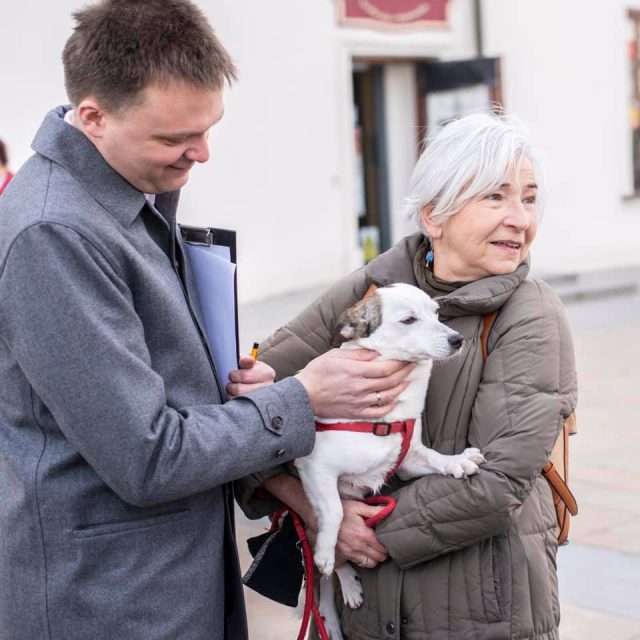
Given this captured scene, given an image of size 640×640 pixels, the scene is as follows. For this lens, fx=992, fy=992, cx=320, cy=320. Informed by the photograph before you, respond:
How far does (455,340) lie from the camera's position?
233 cm

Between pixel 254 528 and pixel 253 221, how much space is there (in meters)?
7.22

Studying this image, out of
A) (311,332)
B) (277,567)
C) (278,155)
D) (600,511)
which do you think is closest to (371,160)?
(278,155)

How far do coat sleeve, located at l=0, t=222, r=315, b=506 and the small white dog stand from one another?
60 centimetres

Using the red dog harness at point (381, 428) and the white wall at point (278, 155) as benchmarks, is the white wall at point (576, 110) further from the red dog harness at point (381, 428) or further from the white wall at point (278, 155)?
the red dog harness at point (381, 428)

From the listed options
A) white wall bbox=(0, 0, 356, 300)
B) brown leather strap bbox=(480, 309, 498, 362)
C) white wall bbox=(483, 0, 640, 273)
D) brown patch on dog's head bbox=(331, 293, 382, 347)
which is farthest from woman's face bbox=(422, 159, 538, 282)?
white wall bbox=(483, 0, 640, 273)

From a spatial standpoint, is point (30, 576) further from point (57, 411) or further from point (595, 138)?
point (595, 138)

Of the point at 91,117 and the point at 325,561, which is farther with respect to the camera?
the point at 325,561

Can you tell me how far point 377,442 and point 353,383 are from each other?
0.26 meters

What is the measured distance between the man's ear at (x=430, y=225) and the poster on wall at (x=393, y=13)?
10.8 meters

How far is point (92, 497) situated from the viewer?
1.81m

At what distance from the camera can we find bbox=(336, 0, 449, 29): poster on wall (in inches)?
505

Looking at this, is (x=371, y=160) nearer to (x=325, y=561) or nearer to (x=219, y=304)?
(x=325, y=561)

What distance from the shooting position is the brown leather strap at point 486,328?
230 cm

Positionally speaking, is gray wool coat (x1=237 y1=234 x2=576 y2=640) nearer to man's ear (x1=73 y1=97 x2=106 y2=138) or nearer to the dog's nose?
the dog's nose
